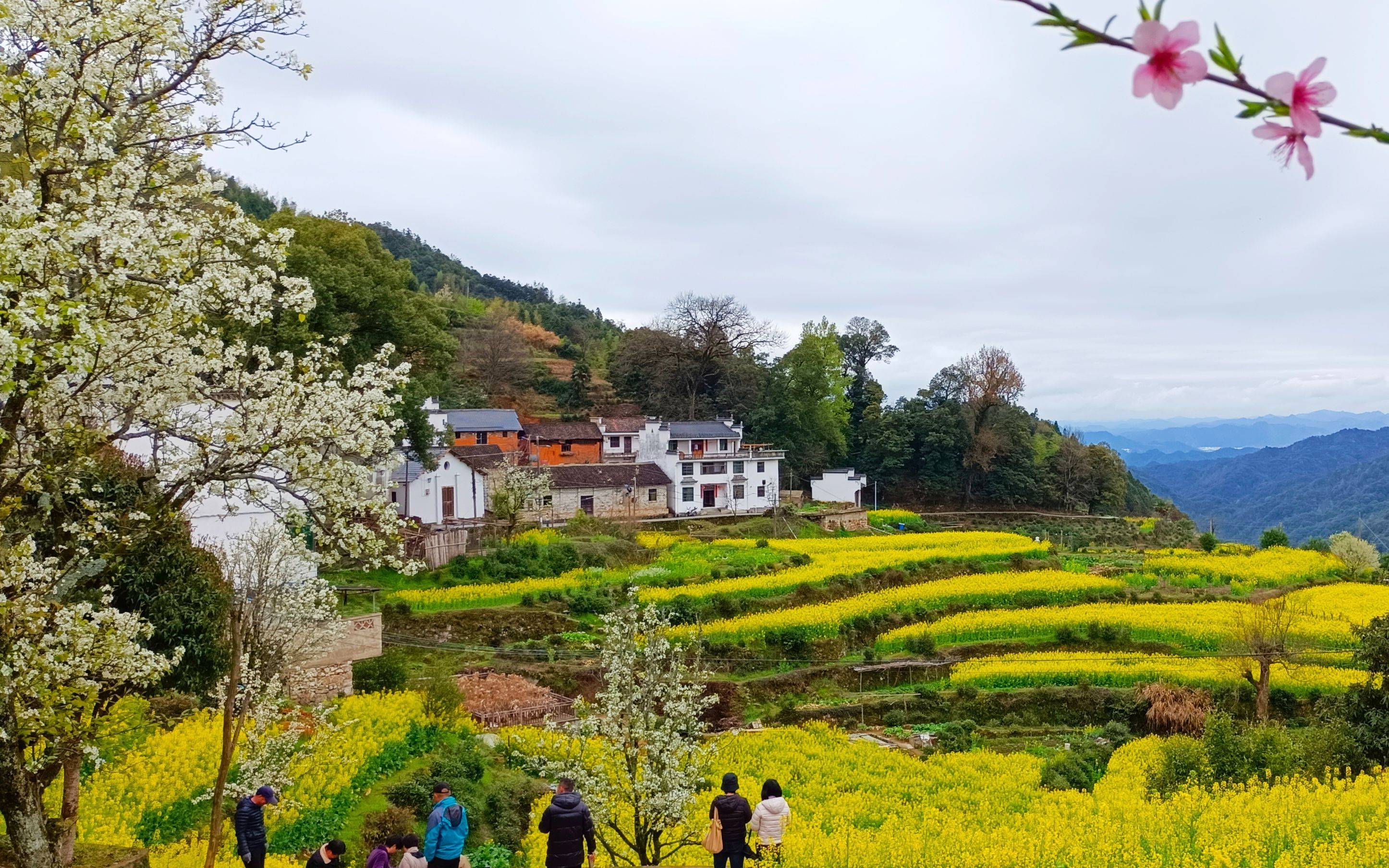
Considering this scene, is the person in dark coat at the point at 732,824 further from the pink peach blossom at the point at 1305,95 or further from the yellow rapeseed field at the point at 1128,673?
the yellow rapeseed field at the point at 1128,673

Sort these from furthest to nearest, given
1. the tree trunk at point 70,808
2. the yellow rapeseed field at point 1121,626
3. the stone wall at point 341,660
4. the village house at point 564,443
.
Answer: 1. the village house at point 564,443
2. the yellow rapeseed field at point 1121,626
3. the stone wall at point 341,660
4. the tree trunk at point 70,808

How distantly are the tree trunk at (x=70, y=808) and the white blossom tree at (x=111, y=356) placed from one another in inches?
31.3

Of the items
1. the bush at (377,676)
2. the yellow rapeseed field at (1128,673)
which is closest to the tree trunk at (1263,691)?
the yellow rapeseed field at (1128,673)

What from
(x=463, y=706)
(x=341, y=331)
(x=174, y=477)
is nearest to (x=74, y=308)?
(x=174, y=477)

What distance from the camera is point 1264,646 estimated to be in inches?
846

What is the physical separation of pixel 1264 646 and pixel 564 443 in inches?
1600

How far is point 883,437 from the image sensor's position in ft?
209

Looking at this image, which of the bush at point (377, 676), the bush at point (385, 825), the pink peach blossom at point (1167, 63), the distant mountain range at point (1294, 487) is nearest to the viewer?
the pink peach blossom at point (1167, 63)

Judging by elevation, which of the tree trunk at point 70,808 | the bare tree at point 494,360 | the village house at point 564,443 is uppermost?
the bare tree at point 494,360

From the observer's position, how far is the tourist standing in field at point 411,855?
9312 millimetres

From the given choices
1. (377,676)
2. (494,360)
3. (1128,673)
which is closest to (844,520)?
(1128,673)

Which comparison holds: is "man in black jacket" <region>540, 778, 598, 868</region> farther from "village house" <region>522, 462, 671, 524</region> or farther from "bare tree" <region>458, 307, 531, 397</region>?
"bare tree" <region>458, 307, 531, 397</region>

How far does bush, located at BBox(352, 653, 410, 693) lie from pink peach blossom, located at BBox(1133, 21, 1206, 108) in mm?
20605

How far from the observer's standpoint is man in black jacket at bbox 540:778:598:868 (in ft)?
28.6
